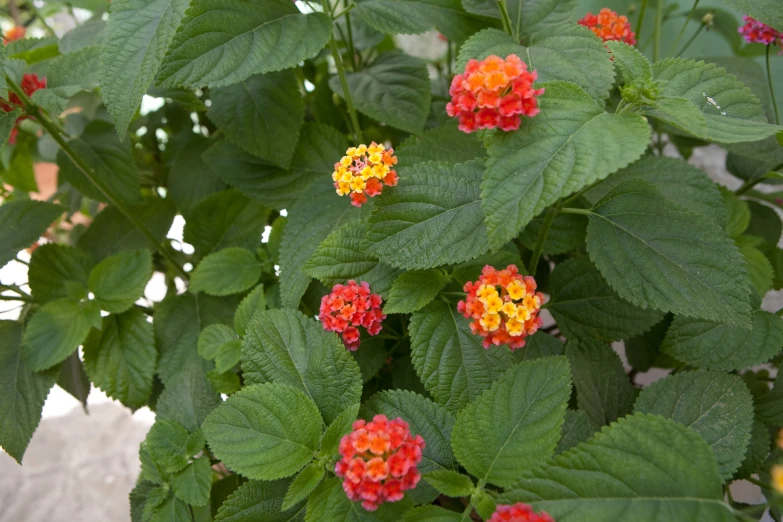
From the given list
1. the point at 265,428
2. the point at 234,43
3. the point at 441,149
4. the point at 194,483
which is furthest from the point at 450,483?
the point at 234,43

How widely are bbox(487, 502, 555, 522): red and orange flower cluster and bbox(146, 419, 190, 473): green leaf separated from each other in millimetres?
397

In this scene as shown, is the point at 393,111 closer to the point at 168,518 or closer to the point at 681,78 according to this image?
the point at 681,78

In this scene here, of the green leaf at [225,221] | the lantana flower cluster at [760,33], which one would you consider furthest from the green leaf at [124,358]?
the lantana flower cluster at [760,33]

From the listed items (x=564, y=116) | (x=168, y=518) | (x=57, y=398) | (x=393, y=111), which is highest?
(x=564, y=116)

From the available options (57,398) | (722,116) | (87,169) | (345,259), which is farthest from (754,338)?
(57,398)

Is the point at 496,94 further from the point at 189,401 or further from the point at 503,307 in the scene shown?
the point at 189,401

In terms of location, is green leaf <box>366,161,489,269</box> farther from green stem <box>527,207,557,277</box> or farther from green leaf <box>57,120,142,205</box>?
green leaf <box>57,120,142,205</box>

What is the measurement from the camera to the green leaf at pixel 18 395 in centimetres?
82

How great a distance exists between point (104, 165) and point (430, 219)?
633mm

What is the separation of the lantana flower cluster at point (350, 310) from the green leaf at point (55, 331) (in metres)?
0.40

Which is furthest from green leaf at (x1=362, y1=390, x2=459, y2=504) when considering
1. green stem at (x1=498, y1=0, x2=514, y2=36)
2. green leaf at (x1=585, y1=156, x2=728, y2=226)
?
green stem at (x1=498, y1=0, x2=514, y2=36)

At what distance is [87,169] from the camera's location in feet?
2.75

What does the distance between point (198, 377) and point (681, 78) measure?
0.66 meters

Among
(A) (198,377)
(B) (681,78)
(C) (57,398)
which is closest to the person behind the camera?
(B) (681,78)
